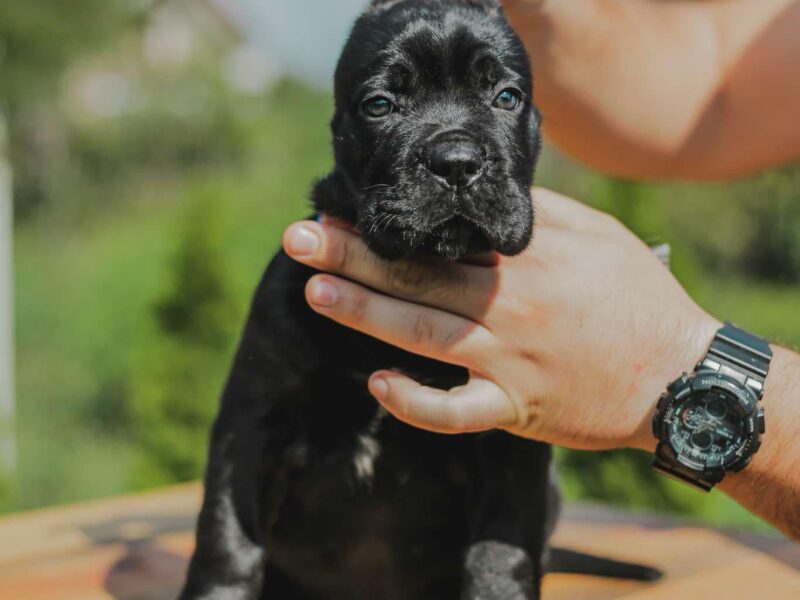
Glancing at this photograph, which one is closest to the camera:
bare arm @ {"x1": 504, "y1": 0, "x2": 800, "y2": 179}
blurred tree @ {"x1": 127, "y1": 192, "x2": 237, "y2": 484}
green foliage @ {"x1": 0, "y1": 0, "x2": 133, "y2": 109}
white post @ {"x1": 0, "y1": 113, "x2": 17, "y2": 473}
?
bare arm @ {"x1": 504, "y1": 0, "x2": 800, "y2": 179}

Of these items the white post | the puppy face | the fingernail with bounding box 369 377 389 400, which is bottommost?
the white post

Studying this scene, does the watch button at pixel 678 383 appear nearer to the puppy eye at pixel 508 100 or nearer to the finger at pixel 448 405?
the finger at pixel 448 405

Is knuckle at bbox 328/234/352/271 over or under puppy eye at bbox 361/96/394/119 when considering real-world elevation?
under

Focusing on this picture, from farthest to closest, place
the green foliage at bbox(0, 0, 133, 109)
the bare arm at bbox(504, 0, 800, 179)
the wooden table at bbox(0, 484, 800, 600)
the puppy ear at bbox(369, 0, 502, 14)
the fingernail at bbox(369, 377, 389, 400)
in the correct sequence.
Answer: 1. the green foliage at bbox(0, 0, 133, 109)
2. the bare arm at bbox(504, 0, 800, 179)
3. the wooden table at bbox(0, 484, 800, 600)
4. the puppy ear at bbox(369, 0, 502, 14)
5. the fingernail at bbox(369, 377, 389, 400)

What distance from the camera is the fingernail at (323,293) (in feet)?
6.57

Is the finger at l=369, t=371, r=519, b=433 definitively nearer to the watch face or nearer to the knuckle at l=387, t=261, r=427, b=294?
the knuckle at l=387, t=261, r=427, b=294

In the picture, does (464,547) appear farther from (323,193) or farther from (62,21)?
(62,21)

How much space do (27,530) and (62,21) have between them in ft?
23.3

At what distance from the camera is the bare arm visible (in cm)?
307

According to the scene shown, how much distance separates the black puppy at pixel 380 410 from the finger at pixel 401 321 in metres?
0.11

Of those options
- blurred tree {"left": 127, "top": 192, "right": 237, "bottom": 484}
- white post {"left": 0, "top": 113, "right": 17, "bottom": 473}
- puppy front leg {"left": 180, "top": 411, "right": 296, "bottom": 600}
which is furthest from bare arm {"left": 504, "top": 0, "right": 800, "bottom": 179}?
white post {"left": 0, "top": 113, "right": 17, "bottom": 473}

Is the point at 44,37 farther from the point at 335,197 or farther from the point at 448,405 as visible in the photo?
the point at 448,405

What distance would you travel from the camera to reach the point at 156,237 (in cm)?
1069

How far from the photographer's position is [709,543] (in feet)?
10.9
